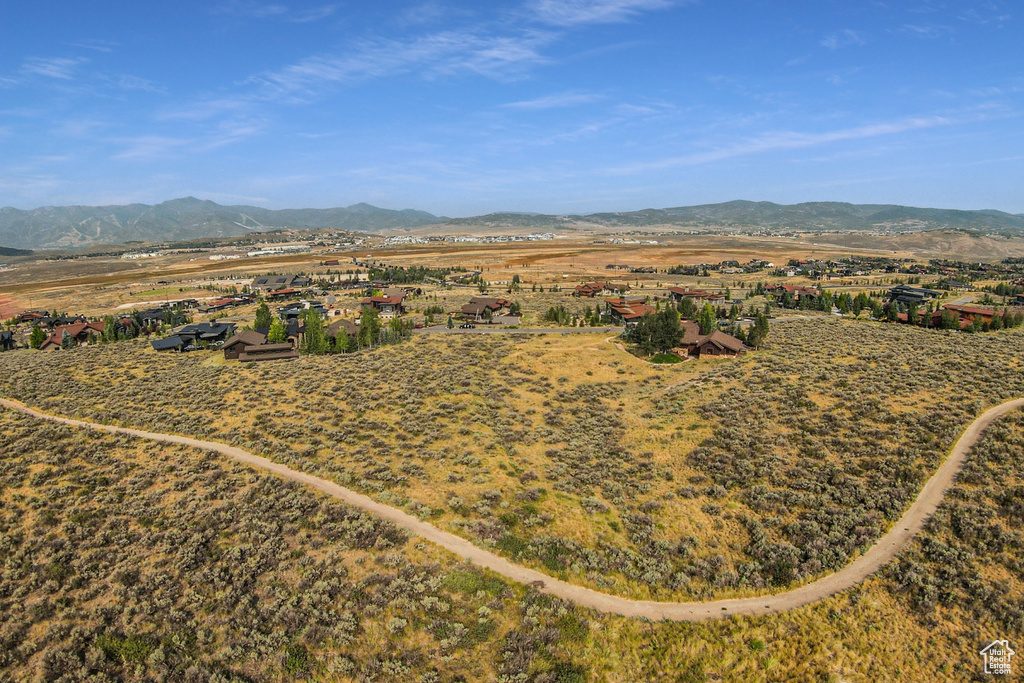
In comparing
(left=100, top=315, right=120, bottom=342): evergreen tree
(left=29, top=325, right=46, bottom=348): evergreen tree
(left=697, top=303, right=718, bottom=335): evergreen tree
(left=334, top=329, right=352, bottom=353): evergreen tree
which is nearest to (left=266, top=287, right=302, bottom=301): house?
(left=100, top=315, right=120, bottom=342): evergreen tree

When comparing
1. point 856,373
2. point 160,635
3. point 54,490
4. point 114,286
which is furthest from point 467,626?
point 114,286

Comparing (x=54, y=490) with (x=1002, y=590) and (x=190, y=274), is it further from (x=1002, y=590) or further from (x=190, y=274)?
(x=190, y=274)

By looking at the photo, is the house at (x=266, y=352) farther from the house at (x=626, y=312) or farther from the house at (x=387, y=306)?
the house at (x=626, y=312)

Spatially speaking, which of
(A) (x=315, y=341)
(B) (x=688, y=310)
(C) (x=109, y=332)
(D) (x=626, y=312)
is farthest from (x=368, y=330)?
(B) (x=688, y=310)

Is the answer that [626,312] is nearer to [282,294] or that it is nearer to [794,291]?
[794,291]

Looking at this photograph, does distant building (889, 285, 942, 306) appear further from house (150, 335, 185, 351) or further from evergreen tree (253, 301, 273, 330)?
house (150, 335, 185, 351)

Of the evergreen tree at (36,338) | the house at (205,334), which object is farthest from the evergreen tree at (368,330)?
the evergreen tree at (36,338)
